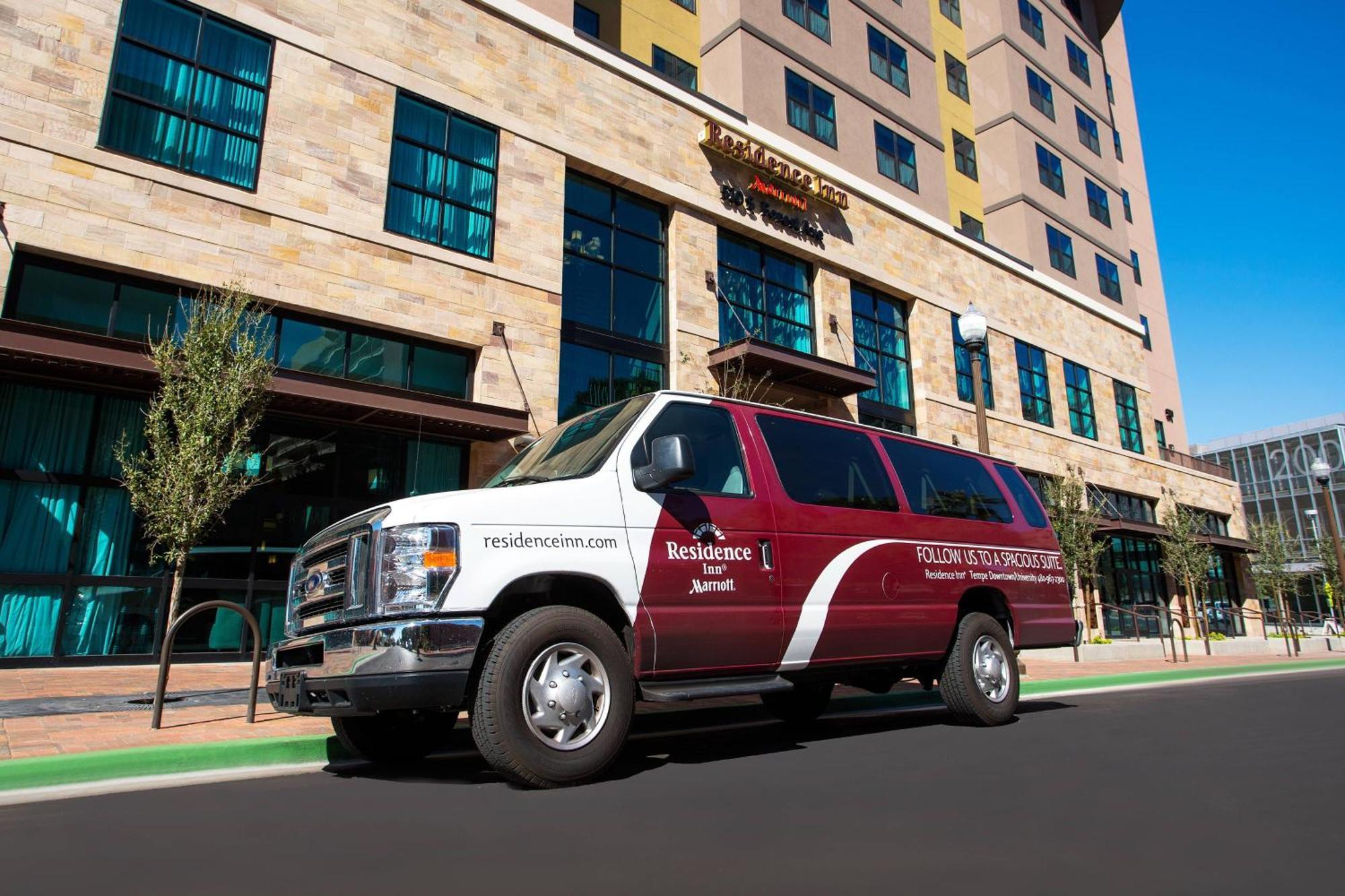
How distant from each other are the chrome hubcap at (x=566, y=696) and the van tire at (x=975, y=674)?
11.3ft

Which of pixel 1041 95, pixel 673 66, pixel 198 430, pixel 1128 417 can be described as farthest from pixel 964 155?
pixel 198 430

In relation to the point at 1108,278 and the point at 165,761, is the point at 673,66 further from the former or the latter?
the point at 1108,278

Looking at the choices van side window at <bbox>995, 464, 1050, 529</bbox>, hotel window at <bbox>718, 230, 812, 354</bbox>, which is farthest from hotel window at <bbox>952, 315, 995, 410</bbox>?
van side window at <bbox>995, 464, 1050, 529</bbox>

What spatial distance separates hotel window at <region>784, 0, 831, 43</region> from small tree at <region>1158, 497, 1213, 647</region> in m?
20.0

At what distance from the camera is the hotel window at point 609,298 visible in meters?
16.5

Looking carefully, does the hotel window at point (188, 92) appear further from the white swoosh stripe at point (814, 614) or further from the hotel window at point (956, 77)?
the hotel window at point (956, 77)

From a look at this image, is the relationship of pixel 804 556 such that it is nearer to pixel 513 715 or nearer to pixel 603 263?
pixel 513 715

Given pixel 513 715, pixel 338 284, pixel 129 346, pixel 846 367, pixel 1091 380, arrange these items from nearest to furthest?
pixel 513 715
pixel 129 346
pixel 338 284
pixel 846 367
pixel 1091 380

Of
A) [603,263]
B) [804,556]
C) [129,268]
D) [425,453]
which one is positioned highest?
[603,263]

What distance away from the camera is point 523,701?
163 inches

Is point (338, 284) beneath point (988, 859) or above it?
above

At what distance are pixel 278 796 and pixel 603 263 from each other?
1450 cm

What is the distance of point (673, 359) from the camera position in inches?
699

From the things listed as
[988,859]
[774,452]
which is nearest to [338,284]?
[774,452]
